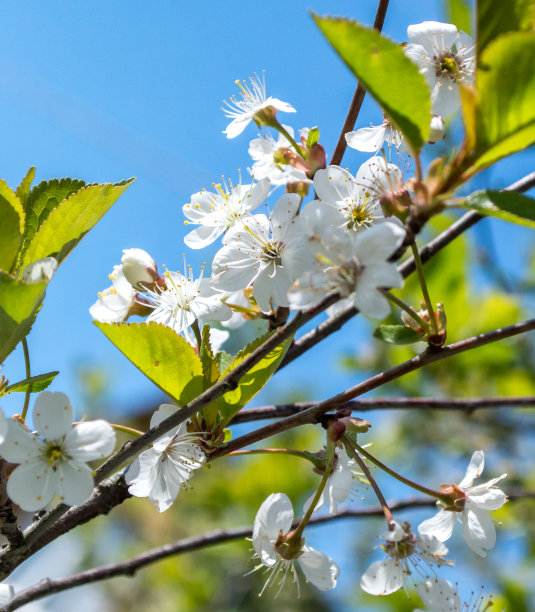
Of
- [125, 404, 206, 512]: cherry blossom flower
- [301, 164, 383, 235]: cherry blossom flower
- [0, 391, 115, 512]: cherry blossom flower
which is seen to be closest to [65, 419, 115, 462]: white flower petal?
[0, 391, 115, 512]: cherry blossom flower

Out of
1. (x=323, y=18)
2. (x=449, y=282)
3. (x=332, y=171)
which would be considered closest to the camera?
(x=323, y=18)

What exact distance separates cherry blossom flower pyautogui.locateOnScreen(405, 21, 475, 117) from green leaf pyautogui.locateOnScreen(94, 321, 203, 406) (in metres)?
0.43

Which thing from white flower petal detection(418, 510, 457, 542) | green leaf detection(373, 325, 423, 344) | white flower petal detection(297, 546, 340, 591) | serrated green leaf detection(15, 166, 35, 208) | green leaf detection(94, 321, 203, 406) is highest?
serrated green leaf detection(15, 166, 35, 208)

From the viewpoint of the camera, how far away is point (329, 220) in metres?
0.64

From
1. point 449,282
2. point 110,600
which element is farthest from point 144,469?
point 110,600

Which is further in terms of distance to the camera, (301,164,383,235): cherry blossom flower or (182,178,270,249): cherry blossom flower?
(182,178,270,249): cherry blossom flower

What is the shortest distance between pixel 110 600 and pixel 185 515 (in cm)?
120

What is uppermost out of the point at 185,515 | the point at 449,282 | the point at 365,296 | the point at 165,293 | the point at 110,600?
the point at 165,293

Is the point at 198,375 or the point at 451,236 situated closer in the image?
the point at 198,375

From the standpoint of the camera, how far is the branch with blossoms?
55 cm

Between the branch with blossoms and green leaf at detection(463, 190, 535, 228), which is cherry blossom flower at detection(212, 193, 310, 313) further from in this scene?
green leaf at detection(463, 190, 535, 228)

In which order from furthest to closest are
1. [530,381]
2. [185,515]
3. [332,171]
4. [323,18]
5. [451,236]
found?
1. [185,515]
2. [530,381]
3. [451,236]
4. [332,171]
5. [323,18]

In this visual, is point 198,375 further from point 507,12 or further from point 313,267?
point 507,12

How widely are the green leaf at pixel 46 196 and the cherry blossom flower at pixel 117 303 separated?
0.18 metres
